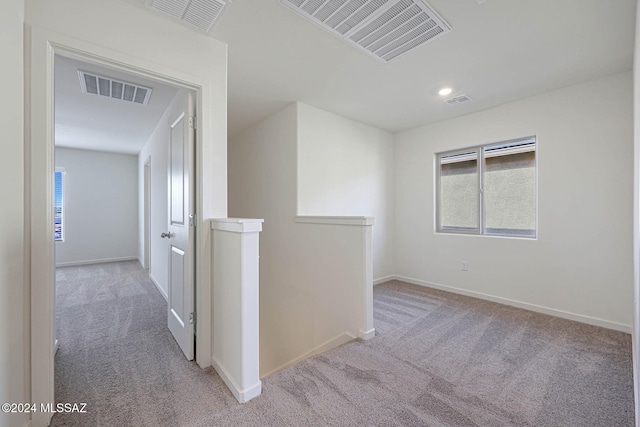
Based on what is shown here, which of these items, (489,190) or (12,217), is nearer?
(12,217)

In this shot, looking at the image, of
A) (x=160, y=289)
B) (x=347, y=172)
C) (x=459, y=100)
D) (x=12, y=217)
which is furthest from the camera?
(x=347, y=172)

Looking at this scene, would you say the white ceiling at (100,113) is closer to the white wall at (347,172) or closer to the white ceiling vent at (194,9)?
the white ceiling vent at (194,9)

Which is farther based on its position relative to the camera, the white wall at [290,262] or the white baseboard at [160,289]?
the white baseboard at [160,289]

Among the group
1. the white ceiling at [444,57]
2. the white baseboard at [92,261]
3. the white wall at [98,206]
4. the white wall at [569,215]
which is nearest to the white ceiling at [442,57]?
the white ceiling at [444,57]

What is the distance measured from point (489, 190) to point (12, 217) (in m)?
4.38

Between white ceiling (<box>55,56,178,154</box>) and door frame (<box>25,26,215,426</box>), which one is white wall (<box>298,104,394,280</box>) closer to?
white ceiling (<box>55,56,178,154</box>)

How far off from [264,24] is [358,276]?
217 centimetres

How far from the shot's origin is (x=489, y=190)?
3537mm

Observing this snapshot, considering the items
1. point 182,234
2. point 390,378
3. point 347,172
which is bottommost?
point 390,378

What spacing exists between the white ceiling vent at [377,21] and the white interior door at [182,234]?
3.79ft

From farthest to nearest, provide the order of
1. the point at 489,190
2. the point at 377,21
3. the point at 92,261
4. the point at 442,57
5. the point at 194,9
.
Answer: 1. the point at 92,261
2. the point at 489,190
3. the point at 442,57
4. the point at 377,21
5. the point at 194,9

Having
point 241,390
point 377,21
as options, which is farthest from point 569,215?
point 241,390

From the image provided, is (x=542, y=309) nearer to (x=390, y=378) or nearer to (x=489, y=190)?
(x=489, y=190)

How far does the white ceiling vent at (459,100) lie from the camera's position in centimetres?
309
